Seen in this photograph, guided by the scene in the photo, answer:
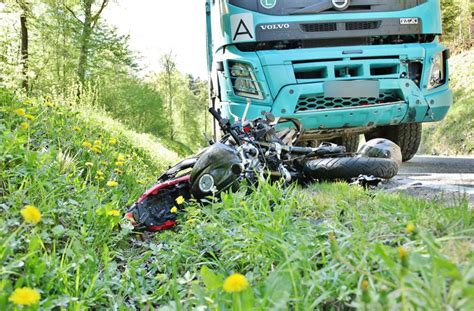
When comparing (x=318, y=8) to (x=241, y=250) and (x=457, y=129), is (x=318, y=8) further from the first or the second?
(x=457, y=129)

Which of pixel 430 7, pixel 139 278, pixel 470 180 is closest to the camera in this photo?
pixel 139 278

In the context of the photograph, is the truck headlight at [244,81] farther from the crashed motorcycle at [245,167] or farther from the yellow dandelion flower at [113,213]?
the yellow dandelion flower at [113,213]

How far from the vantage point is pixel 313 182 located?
3715 mm

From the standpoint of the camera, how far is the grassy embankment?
1174cm

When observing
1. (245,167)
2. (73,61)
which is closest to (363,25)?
(245,167)

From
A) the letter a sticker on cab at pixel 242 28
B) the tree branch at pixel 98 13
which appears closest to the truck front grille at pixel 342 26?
the letter a sticker on cab at pixel 242 28

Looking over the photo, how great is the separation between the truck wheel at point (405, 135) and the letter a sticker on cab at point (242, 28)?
241 cm

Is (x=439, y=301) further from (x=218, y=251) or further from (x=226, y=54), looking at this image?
(x=226, y=54)

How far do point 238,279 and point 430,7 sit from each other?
15.3 ft

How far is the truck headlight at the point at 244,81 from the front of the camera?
4422 mm

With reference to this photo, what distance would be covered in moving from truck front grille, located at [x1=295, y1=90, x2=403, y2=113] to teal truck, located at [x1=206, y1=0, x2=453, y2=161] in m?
0.01

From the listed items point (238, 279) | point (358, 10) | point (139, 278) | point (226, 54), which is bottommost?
point (139, 278)

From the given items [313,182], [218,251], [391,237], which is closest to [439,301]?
[391,237]

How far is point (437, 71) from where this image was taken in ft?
15.5
